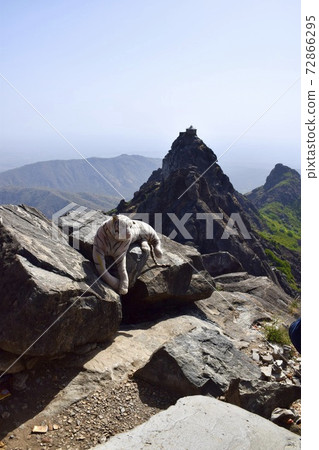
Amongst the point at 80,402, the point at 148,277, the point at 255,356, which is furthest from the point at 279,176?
the point at 80,402

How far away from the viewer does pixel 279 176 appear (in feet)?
599

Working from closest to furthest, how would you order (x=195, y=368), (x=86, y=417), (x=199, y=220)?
(x=86, y=417) < (x=195, y=368) < (x=199, y=220)

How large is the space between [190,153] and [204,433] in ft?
209

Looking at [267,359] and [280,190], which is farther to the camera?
[280,190]

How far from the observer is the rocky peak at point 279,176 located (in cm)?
17930

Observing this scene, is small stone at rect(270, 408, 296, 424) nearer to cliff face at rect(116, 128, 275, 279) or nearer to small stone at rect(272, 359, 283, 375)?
small stone at rect(272, 359, 283, 375)

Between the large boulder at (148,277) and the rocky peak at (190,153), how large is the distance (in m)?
52.1

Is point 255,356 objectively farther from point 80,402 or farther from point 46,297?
point 46,297

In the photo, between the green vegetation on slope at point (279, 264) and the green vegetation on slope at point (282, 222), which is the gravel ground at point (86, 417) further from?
the green vegetation on slope at point (282, 222)

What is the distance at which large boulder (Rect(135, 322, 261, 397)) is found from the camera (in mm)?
8711

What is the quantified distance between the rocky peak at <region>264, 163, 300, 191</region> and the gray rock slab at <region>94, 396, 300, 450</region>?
180810 millimetres

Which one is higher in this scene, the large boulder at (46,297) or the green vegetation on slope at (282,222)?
the large boulder at (46,297)

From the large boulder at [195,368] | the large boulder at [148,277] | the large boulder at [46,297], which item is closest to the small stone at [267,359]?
the large boulder at [195,368]

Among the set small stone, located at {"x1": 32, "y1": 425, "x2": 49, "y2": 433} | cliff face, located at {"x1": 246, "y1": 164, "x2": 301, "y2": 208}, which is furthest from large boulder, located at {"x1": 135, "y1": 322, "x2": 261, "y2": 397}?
cliff face, located at {"x1": 246, "y1": 164, "x2": 301, "y2": 208}
